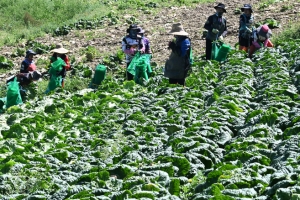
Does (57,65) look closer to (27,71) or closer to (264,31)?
(27,71)

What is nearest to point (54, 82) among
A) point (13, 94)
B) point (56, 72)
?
point (56, 72)

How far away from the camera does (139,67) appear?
41.5 ft

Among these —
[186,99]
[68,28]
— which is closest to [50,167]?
[186,99]

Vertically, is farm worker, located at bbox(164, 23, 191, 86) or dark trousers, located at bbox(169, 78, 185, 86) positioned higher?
farm worker, located at bbox(164, 23, 191, 86)

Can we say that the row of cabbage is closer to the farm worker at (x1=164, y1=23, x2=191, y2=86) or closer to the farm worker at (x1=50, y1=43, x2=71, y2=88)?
the farm worker at (x1=164, y1=23, x2=191, y2=86)

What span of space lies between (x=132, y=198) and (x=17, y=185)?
196 cm

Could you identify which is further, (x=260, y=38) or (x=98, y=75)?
(x=260, y=38)

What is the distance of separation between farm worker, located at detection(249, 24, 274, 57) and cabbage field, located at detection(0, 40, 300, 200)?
1.62 metres

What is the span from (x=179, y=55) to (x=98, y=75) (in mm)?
3057

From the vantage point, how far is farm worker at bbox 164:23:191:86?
1106 cm

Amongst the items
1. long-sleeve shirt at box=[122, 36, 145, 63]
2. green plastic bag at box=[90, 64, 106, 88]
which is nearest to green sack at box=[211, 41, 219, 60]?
long-sleeve shirt at box=[122, 36, 145, 63]

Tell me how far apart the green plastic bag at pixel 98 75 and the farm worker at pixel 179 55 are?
2.62m

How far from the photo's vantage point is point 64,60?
13.5 meters

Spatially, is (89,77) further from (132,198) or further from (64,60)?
(132,198)
